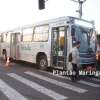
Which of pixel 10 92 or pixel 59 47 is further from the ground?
pixel 59 47

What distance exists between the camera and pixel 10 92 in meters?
9.30

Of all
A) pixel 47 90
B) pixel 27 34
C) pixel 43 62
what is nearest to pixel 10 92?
pixel 47 90

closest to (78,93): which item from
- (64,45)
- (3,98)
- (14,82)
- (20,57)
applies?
(3,98)

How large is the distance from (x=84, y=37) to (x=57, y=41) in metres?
1.59

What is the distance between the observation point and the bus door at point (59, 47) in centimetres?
1366

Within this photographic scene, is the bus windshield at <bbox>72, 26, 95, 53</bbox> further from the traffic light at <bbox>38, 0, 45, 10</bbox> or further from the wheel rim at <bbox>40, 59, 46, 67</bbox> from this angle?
the traffic light at <bbox>38, 0, 45, 10</bbox>

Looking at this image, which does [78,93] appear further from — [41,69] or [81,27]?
[41,69]

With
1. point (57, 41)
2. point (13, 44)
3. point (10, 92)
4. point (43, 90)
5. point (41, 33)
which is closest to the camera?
point (10, 92)

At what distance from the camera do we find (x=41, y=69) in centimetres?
1611

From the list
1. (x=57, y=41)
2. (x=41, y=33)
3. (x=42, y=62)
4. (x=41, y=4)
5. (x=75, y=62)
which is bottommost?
(x=42, y=62)

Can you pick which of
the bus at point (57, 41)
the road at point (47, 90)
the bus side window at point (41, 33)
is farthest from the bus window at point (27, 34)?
the road at point (47, 90)

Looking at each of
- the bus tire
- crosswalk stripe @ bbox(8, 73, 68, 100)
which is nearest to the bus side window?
the bus tire

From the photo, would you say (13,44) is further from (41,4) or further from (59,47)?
(59,47)

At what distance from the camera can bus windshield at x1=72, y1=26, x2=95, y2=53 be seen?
1342 centimetres
